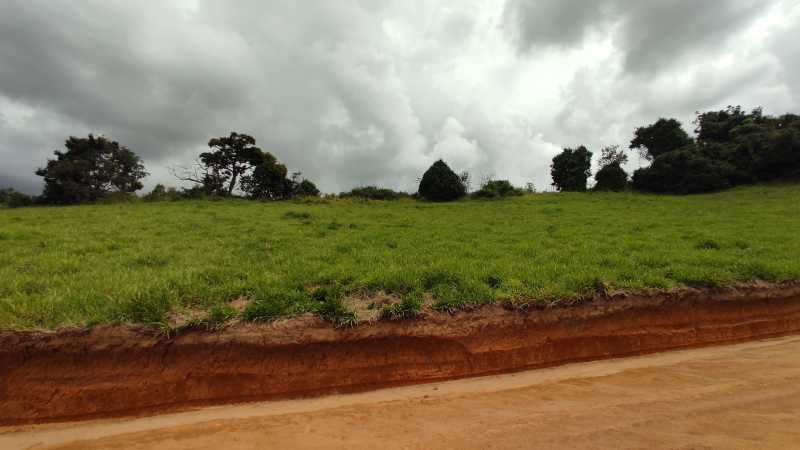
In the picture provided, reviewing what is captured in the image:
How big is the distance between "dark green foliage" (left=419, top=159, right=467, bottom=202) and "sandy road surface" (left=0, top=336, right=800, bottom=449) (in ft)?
86.4

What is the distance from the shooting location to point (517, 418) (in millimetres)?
2912

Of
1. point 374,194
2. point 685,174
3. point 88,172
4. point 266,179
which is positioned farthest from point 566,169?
point 88,172

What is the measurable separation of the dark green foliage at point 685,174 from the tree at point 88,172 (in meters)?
54.9

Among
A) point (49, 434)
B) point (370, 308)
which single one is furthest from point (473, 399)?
point (49, 434)

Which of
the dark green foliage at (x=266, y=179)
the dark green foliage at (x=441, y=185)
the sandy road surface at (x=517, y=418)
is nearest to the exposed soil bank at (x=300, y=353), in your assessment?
the sandy road surface at (x=517, y=418)

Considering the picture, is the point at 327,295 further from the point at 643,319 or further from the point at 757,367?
the point at 757,367

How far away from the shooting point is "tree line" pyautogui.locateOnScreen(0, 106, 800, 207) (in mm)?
28688

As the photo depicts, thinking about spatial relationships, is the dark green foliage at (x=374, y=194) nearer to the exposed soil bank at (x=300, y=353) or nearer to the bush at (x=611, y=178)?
the bush at (x=611, y=178)

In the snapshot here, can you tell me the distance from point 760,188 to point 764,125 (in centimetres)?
1318

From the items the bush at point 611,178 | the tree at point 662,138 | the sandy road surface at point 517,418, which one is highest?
the tree at point 662,138

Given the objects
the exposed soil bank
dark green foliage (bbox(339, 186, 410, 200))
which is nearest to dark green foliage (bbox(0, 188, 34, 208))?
dark green foliage (bbox(339, 186, 410, 200))

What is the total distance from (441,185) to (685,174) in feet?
71.3

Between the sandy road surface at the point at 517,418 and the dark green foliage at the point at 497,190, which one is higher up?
the dark green foliage at the point at 497,190

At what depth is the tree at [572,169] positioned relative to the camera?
119 ft
